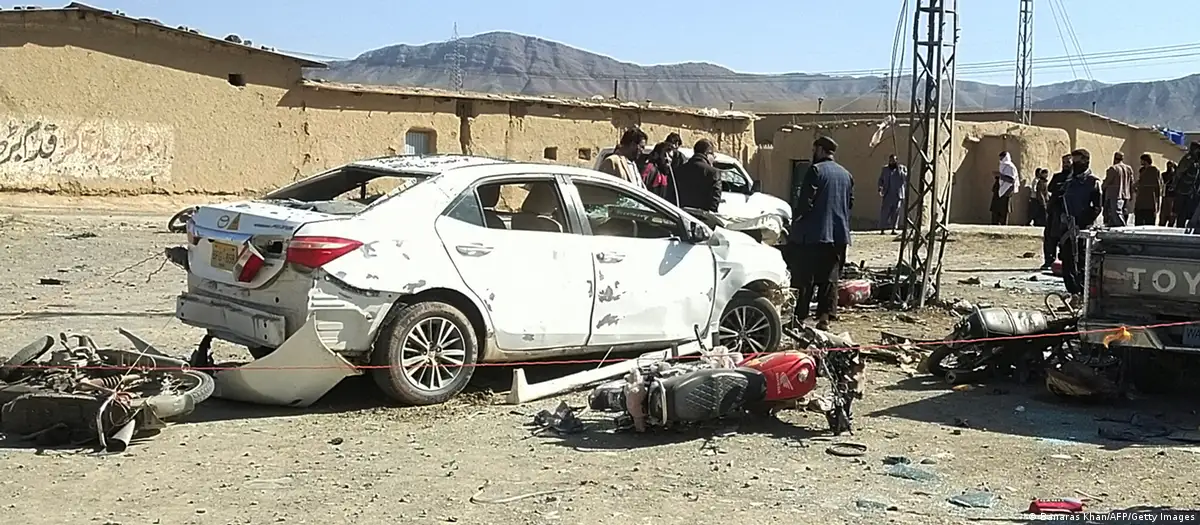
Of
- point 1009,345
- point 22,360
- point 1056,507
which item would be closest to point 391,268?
point 22,360

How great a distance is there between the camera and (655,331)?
28.1ft

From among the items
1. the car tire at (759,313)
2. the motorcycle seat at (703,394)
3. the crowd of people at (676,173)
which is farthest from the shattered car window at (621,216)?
the crowd of people at (676,173)

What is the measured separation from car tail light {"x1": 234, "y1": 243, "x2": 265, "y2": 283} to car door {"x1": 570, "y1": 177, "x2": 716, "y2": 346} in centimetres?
211

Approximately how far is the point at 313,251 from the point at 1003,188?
24516 millimetres

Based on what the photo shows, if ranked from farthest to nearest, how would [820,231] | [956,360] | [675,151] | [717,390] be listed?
1. [675,151]
2. [820,231]
3. [956,360]
4. [717,390]

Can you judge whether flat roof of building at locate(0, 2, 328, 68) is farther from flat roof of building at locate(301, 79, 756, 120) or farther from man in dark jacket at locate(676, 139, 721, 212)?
man in dark jacket at locate(676, 139, 721, 212)

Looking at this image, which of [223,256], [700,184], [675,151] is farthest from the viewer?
[675,151]

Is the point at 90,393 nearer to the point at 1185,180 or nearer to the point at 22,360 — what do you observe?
the point at 22,360

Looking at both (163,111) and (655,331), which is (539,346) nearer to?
(655,331)

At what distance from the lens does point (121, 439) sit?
250 inches

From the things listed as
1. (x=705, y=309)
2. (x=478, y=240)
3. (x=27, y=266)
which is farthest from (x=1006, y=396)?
(x=27, y=266)

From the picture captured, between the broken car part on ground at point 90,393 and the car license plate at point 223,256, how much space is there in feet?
1.99

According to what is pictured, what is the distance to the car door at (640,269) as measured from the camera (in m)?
8.30

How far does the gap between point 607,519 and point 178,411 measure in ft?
8.42
